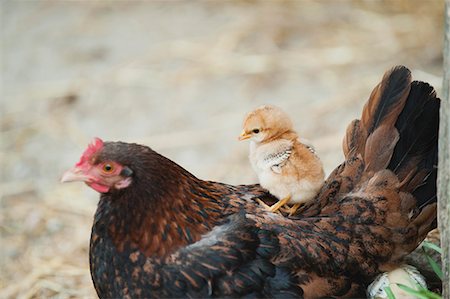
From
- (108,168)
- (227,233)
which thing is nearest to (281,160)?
(227,233)

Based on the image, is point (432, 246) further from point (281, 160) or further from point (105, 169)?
point (105, 169)

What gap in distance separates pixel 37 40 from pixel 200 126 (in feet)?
8.49

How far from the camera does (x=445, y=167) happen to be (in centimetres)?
311

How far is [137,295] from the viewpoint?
3090 mm

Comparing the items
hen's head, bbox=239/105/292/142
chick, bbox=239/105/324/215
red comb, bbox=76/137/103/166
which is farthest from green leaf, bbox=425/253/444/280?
red comb, bbox=76/137/103/166

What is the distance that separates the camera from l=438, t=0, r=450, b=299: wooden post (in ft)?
9.88

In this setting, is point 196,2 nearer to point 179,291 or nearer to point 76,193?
point 76,193

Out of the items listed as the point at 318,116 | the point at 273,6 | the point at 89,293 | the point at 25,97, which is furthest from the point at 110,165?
the point at 273,6

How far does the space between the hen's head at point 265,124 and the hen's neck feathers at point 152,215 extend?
0.54 metres

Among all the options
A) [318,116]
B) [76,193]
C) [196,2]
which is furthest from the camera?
[196,2]

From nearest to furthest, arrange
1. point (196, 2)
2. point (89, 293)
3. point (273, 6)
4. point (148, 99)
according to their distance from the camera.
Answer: point (89, 293)
point (148, 99)
point (273, 6)
point (196, 2)

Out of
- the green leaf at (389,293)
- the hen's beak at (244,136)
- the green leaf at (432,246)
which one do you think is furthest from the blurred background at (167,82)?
the green leaf at (389,293)

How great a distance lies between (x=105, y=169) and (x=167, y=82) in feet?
13.1

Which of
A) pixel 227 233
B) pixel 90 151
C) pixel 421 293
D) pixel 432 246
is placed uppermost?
pixel 90 151
